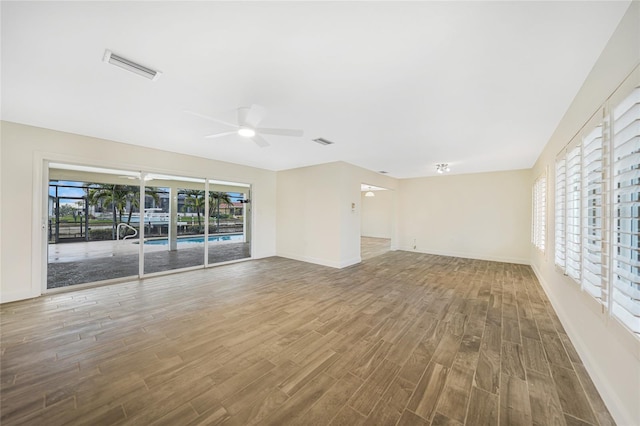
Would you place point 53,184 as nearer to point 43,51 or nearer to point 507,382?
point 43,51

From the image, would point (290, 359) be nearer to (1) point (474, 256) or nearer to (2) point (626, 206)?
(2) point (626, 206)

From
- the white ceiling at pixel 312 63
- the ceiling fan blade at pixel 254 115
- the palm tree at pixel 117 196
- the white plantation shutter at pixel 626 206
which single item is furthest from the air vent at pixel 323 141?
the palm tree at pixel 117 196

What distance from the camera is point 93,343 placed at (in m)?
2.38

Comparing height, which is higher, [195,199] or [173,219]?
[195,199]

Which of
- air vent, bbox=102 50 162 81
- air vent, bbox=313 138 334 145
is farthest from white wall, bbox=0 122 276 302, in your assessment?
air vent, bbox=313 138 334 145

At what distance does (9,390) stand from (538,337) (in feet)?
16.2

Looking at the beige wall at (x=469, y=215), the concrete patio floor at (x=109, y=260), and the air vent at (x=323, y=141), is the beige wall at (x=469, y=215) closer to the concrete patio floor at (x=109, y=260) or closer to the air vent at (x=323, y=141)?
the air vent at (x=323, y=141)

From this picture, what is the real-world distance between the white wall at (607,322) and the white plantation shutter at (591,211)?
0.61ft

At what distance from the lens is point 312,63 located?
6.41 feet

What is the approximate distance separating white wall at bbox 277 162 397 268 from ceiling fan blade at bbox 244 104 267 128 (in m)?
3.07

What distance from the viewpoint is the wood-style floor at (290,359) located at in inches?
62.2

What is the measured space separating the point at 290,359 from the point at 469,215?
280 inches

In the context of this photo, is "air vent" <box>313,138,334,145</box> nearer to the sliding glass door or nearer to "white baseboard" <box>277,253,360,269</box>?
"white baseboard" <box>277,253,360,269</box>

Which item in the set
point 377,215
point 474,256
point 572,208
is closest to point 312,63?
point 572,208
